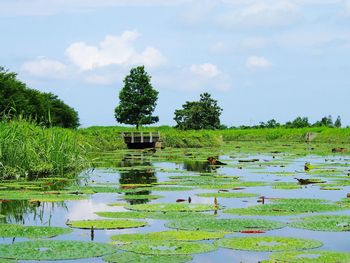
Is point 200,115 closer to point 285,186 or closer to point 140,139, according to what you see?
point 140,139

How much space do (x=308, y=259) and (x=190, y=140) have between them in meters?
31.4

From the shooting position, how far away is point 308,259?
4836mm

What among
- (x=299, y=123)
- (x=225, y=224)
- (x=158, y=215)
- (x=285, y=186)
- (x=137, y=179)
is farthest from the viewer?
(x=299, y=123)

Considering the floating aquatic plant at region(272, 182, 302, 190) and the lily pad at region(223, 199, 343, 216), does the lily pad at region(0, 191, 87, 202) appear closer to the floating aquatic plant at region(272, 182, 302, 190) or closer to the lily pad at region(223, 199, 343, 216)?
the lily pad at region(223, 199, 343, 216)

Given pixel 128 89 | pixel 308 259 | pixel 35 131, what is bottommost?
pixel 308 259

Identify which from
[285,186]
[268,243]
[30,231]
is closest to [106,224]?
[30,231]

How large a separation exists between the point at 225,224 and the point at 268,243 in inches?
40.7

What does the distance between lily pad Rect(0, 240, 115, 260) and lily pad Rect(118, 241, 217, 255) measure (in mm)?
201

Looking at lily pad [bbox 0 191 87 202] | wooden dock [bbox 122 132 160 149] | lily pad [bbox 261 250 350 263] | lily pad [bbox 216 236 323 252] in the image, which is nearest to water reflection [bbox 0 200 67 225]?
lily pad [bbox 0 191 87 202]

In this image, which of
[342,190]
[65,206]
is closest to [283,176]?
[342,190]

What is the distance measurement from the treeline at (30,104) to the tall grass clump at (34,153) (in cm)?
1005

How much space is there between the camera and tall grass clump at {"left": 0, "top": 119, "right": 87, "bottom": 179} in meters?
12.3

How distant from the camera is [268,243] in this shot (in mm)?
5480

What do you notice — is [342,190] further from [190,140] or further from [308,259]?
[190,140]
